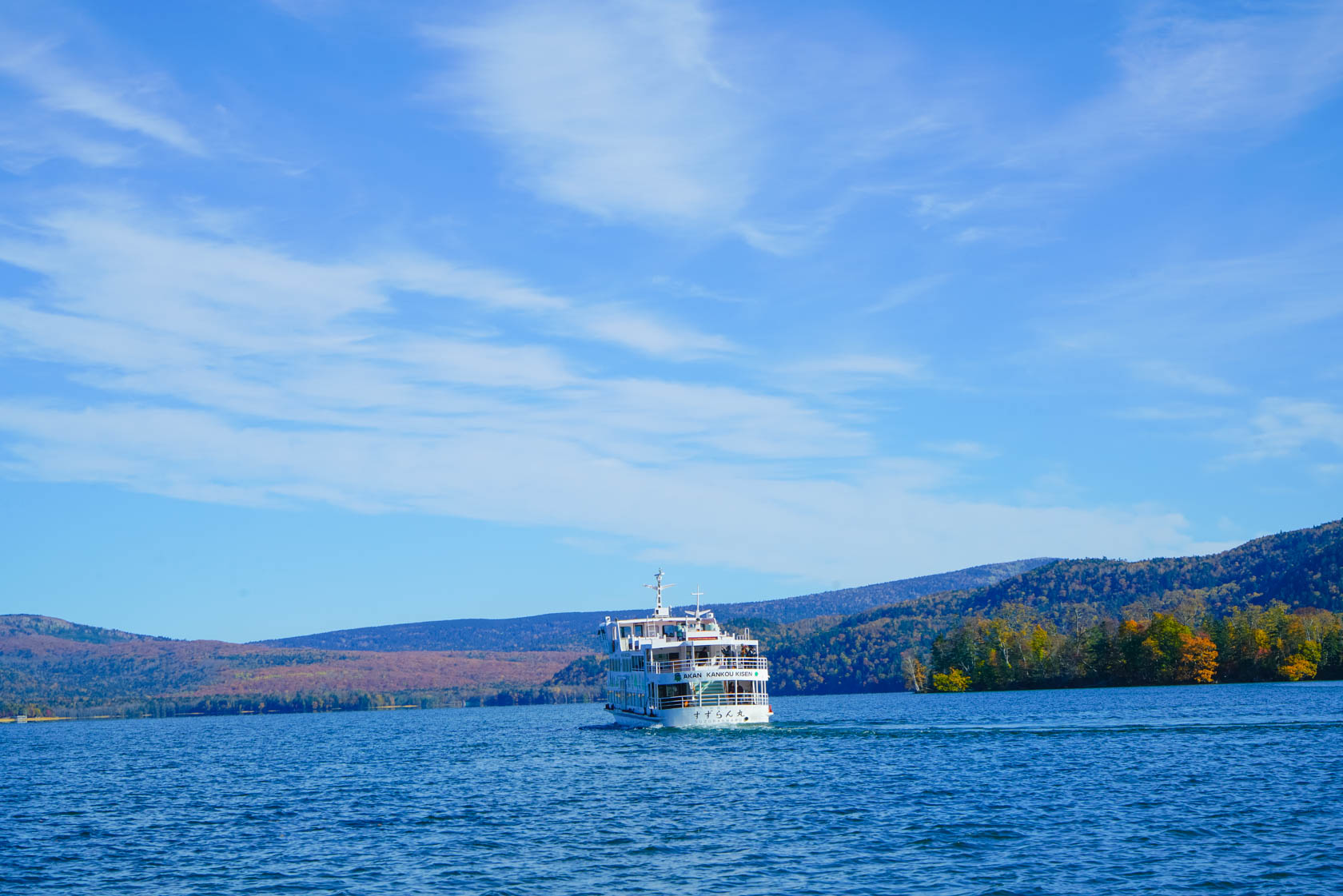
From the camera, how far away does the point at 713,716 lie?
3696 inches

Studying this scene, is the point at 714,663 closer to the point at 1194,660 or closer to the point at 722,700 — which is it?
the point at 722,700

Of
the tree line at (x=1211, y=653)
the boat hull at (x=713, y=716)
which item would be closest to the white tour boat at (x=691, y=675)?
the boat hull at (x=713, y=716)

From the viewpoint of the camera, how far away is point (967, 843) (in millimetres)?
40281

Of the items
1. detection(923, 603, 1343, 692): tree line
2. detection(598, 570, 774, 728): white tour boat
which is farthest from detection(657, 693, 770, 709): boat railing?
detection(923, 603, 1343, 692): tree line

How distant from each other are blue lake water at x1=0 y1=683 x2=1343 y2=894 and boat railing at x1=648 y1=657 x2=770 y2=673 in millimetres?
5553

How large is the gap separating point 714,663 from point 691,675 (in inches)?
100

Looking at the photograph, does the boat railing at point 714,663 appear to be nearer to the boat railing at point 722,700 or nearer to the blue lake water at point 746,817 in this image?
the boat railing at point 722,700

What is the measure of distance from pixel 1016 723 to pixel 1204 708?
23232mm

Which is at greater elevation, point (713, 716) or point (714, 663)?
point (714, 663)

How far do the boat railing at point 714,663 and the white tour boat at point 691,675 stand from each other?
66mm

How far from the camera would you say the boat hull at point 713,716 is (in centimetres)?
9325

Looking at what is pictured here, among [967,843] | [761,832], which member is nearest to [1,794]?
[761,832]

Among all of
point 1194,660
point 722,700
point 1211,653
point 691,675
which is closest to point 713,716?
point 722,700

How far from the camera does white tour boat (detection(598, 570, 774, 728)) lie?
3679 inches
